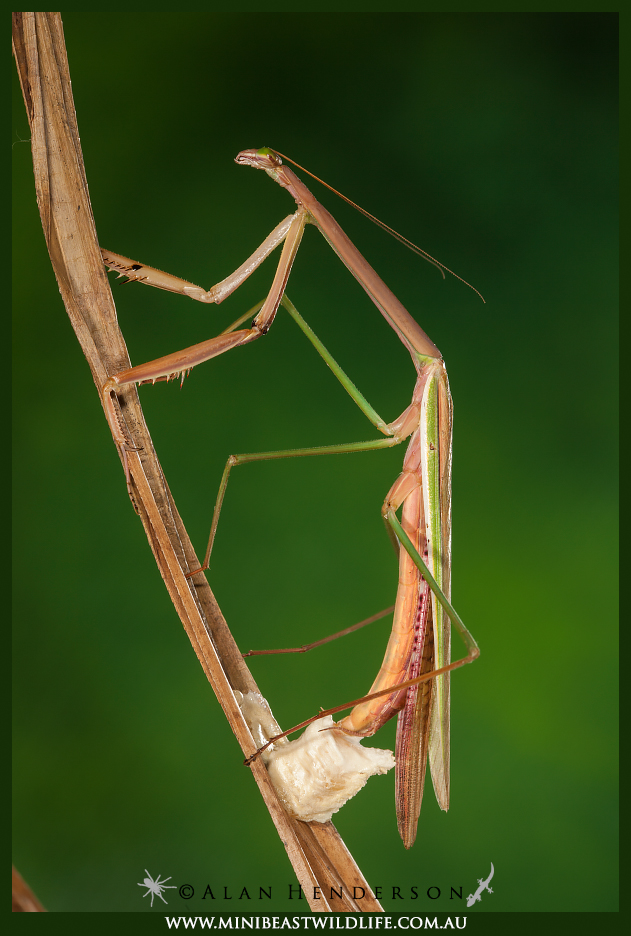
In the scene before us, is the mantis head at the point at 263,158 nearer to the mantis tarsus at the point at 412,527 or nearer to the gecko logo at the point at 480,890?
the mantis tarsus at the point at 412,527

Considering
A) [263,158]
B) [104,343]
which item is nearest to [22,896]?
[104,343]

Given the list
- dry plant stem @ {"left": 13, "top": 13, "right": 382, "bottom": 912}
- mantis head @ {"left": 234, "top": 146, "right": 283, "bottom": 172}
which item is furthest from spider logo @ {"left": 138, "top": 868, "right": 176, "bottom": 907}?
mantis head @ {"left": 234, "top": 146, "right": 283, "bottom": 172}

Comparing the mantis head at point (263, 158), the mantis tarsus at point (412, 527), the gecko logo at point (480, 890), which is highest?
the mantis head at point (263, 158)

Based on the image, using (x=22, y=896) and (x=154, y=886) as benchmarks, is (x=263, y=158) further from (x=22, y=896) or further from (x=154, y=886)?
(x=154, y=886)

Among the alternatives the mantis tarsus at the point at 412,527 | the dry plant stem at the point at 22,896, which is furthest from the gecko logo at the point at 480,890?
the dry plant stem at the point at 22,896

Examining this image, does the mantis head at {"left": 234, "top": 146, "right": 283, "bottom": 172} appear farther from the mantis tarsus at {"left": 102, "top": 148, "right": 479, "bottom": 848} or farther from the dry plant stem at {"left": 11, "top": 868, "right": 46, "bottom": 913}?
the dry plant stem at {"left": 11, "top": 868, "right": 46, "bottom": 913}

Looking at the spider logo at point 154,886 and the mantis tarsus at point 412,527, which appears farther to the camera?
the spider logo at point 154,886
